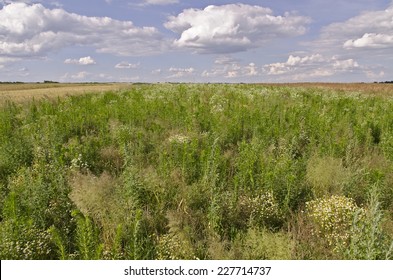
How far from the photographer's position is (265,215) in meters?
4.66

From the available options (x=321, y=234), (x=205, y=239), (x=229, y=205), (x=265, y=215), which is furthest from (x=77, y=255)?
(x=321, y=234)

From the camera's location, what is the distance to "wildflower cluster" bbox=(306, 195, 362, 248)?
4254 millimetres

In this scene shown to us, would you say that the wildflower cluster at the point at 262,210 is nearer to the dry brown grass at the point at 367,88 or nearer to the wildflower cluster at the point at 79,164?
the wildflower cluster at the point at 79,164

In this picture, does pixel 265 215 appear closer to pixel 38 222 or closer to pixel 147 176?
pixel 147 176

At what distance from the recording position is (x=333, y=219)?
4.39 meters

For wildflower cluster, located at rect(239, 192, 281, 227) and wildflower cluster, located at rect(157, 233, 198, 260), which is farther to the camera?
wildflower cluster, located at rect(239, 192, 281, 227)

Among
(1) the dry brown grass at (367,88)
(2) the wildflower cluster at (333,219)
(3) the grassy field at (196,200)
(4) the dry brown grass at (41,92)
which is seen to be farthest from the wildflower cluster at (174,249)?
(1) the dry brown grass at (367,88)

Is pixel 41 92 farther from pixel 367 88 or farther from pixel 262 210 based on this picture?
pixel 367 88

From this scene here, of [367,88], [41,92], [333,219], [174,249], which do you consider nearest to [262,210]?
[333,219]

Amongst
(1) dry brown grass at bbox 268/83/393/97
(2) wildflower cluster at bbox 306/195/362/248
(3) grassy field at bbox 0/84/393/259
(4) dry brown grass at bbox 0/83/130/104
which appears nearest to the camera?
(3) grassy field at bbox 0/84/393/259

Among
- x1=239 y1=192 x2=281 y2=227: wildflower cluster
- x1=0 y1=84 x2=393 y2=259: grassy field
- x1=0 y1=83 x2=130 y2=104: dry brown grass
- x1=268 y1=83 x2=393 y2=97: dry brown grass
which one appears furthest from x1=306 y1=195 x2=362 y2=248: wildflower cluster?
x1=268 y1=83 x2=393 y2=97: dry brown grass

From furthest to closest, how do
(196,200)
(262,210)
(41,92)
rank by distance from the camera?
(41,92), (196,200), (262,210)

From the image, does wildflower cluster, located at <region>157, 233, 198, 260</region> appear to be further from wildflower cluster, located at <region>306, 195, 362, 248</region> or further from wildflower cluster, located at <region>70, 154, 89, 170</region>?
wildflower cluster, located at <region>70, 154, 89, 170</region>

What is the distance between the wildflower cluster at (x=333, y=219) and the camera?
4.25 meters
